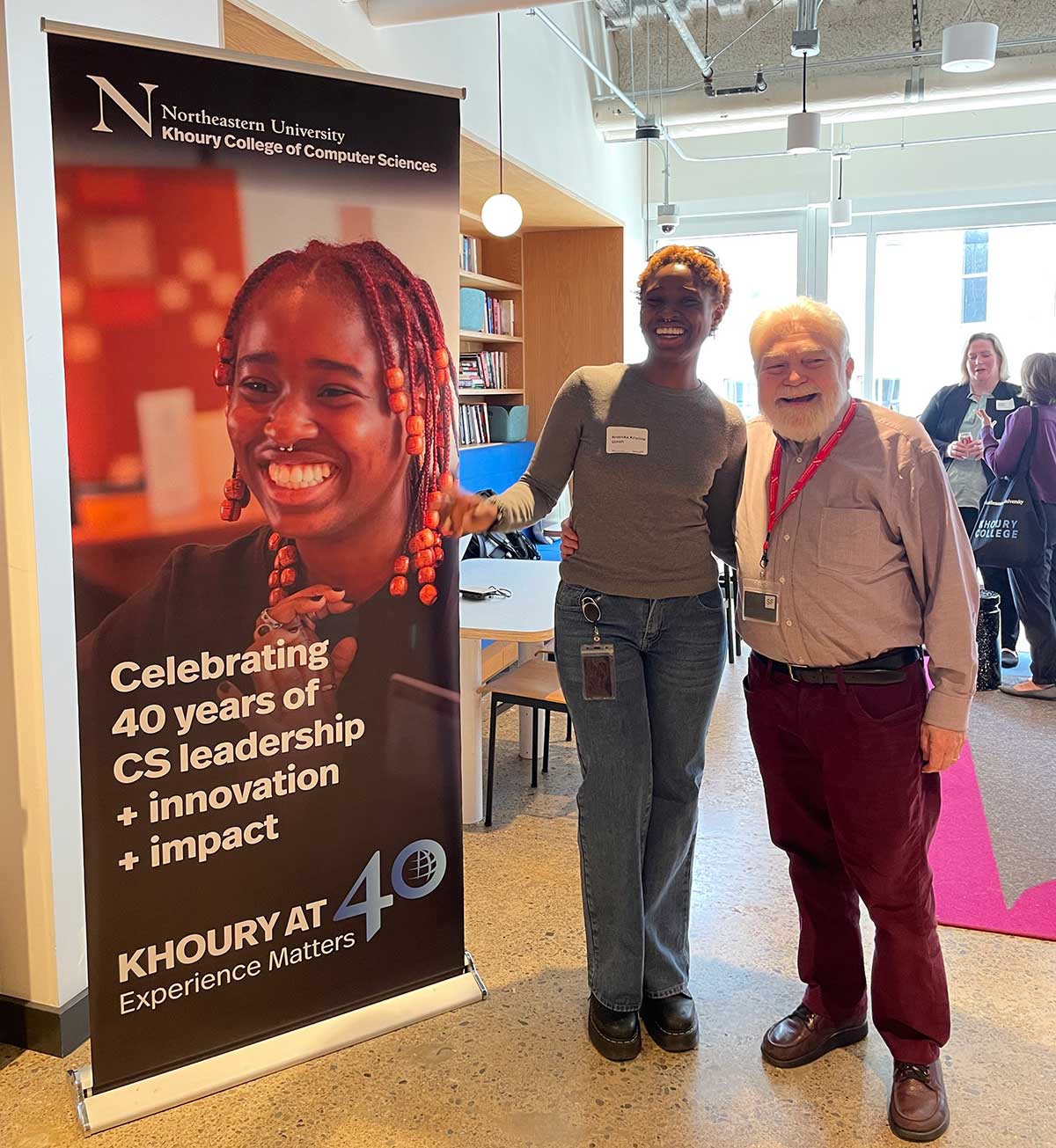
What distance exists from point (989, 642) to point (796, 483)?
13.1 feet

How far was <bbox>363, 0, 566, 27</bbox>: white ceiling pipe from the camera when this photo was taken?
3930mm

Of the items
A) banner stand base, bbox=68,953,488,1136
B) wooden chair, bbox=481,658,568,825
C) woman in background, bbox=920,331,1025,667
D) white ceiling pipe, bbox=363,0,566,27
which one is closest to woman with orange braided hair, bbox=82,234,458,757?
banner stand base, bbox=68,953,488,1136

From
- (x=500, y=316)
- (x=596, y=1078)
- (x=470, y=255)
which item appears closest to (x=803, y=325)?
(x=596, y=1078)

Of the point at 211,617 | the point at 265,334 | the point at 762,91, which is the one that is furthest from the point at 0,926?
the point at 762,91

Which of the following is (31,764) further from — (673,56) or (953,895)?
(673,56)

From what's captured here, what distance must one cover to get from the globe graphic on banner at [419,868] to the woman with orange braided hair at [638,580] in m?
0.39

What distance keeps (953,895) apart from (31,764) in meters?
2.66

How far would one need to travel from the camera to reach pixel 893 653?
2.17 metres

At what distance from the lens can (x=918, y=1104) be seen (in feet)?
7.35

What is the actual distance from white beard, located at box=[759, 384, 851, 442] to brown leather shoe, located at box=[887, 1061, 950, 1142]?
1.33 metres

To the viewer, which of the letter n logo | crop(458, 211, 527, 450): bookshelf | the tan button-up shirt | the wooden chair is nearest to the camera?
the letter n logo

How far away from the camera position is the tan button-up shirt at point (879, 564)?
6.88 feet

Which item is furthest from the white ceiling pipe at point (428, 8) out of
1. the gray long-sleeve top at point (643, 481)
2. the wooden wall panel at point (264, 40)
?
the gray long-sleeve top at point (643, 481)

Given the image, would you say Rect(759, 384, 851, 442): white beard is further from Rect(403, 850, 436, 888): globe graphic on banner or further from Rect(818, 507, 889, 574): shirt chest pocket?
Rect(403, 850, 436, 888): globe graphic on banner
